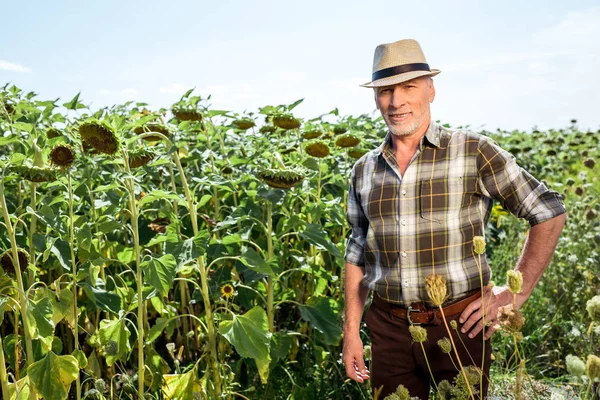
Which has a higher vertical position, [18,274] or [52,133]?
[52,133]

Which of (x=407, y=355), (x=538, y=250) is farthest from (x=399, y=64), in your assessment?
(x=407, y=355)

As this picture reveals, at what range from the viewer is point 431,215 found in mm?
2330

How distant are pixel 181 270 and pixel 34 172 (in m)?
0.67

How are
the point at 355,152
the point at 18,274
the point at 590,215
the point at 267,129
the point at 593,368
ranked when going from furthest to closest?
the point at 590,215 < the point at 267,129 < the point at 355,152 < the point at 18,274 < the point at 593,368

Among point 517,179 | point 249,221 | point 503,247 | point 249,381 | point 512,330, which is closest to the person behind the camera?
point 512,330

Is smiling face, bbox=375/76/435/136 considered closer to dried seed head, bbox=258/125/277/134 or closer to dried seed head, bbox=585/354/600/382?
dried seed head, bbox=585/354/600/382

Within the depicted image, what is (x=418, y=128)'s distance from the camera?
234 centimetres

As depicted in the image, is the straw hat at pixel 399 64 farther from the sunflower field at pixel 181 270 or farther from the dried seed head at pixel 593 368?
the dried seed head at pixel 593 368

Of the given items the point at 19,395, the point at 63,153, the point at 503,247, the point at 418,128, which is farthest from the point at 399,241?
the point at 503,247

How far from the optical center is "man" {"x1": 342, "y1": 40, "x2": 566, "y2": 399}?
2283 millimetres

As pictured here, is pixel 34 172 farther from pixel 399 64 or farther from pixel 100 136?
pixel 399 64

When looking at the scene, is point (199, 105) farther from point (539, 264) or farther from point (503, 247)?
point (503, 247)

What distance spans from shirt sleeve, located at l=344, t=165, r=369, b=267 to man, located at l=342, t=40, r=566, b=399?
0.14 metres

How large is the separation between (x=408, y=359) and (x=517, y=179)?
71 centimetres
